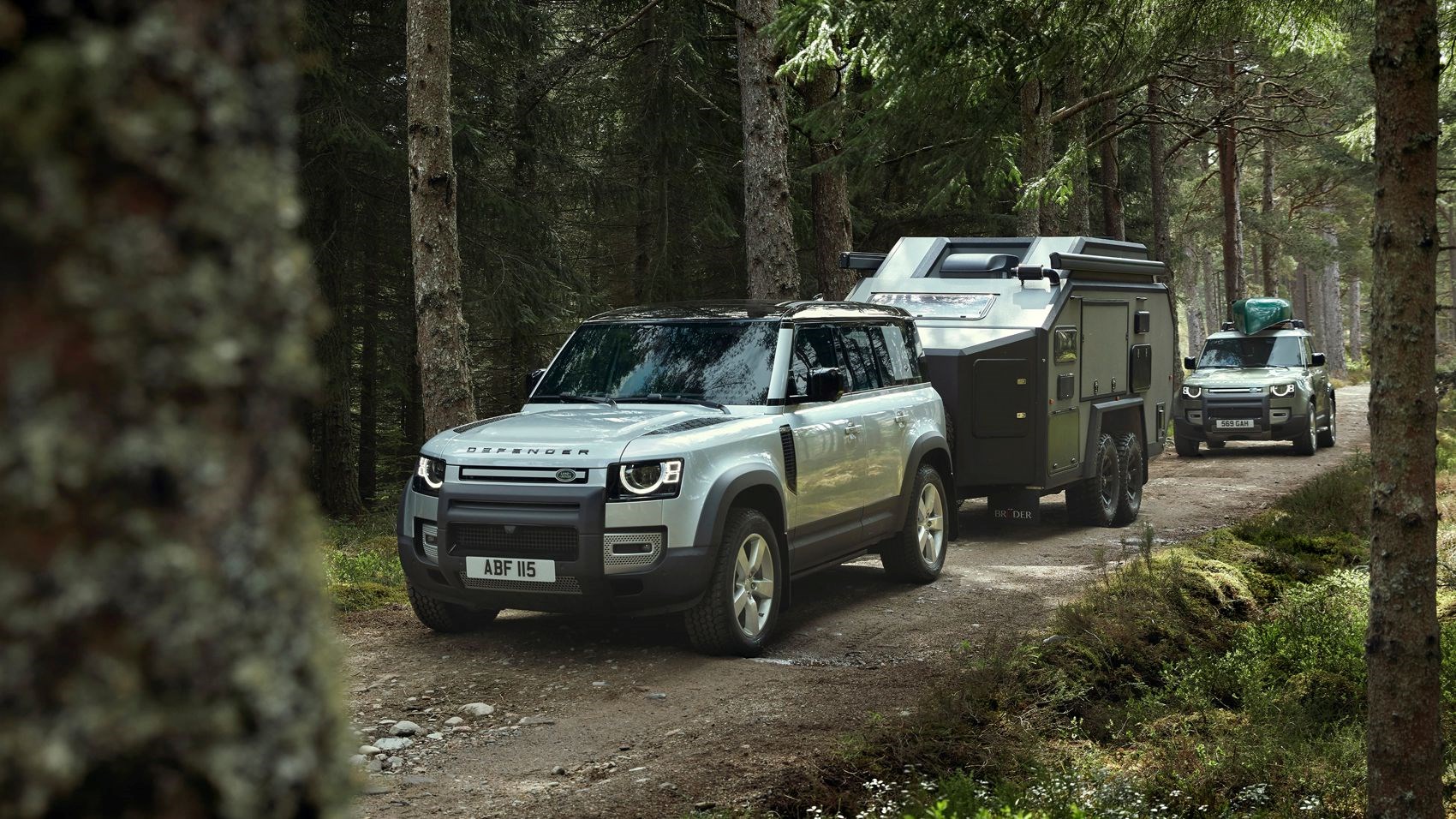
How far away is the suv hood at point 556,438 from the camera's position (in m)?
7.57

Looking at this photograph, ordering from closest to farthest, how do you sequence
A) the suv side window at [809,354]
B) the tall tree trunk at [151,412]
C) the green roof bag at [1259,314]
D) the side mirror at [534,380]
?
1. the tall tree trunk at [151,412]
2. the suv side window at [809,354]
3. the side mirror at [534,380]
4. the green roof bag at [1259,314]

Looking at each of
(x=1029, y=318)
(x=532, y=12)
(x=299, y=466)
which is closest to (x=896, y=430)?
(x=1029, y=318)

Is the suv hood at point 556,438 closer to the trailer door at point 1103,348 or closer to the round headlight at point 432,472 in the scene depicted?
the round headlight at point 432,472

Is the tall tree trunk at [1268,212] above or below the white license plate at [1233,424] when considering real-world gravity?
above

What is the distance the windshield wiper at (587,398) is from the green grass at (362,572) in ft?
7.02

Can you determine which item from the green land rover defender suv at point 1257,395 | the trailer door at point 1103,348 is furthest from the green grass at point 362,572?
the green land rover defender suv at point 1257,395

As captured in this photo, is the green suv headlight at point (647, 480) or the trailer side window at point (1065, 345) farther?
the trailer side window at point (1065, 345)

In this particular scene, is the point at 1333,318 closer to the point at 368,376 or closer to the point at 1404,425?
the point at 368,376

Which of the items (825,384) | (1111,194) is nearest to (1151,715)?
(825,384)

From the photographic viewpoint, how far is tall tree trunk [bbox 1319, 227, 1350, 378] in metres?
52.9

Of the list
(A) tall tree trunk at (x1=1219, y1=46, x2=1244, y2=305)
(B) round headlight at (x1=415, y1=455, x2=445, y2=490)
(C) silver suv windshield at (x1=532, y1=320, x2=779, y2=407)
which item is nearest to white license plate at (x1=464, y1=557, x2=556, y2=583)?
(B) round headlight at (x1=415, y1=455, x2=445, y2=490)

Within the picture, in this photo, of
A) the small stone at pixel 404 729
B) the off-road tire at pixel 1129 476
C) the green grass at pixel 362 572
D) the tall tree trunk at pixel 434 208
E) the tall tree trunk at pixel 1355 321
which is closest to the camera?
the small stone at pixel 404 729

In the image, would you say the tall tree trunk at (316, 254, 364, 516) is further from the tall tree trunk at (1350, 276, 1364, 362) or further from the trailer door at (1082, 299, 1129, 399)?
the tall tree trunk at (1350, 276, 1364, 362)

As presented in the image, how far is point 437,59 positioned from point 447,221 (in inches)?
57.8
